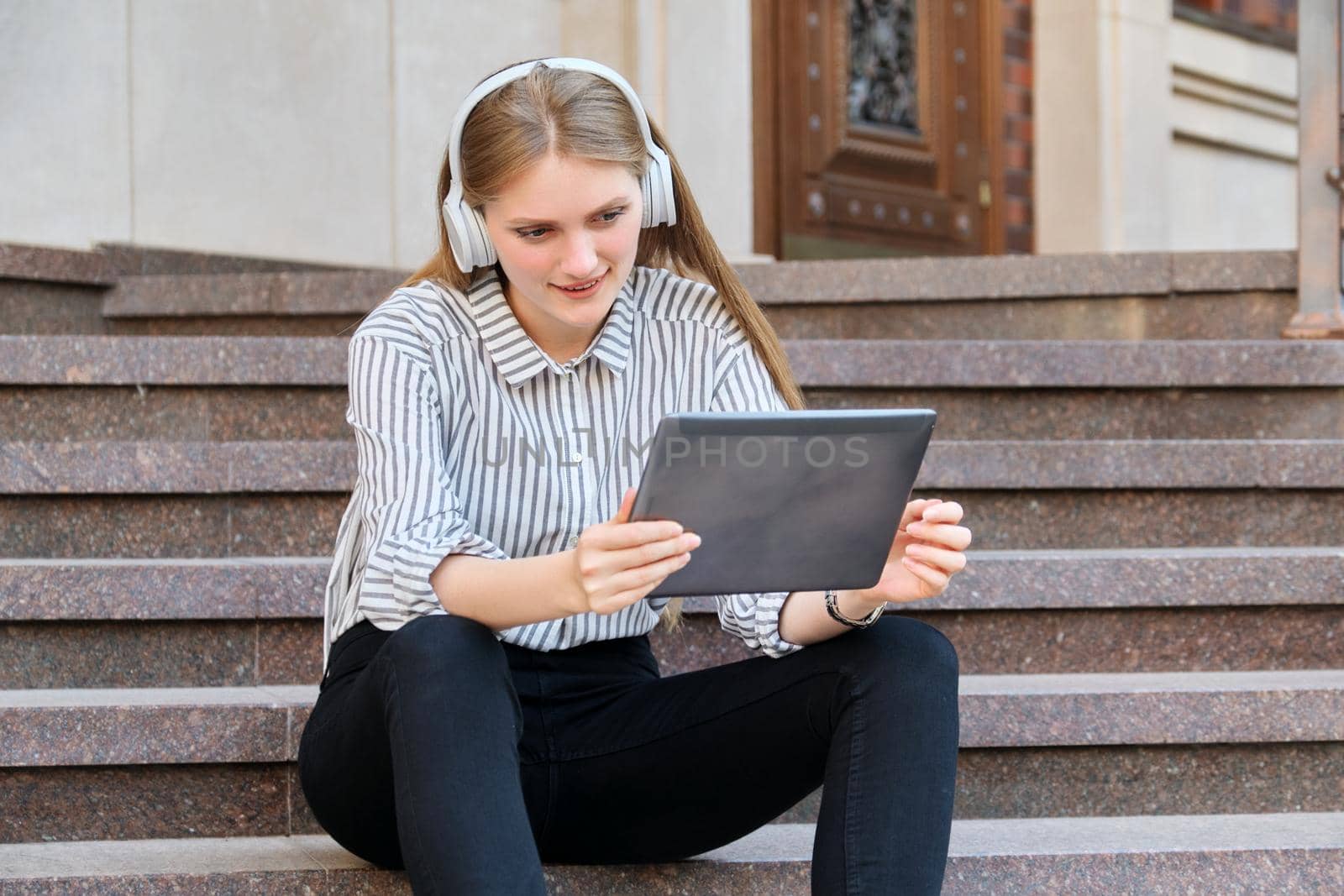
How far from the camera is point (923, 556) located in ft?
4.74

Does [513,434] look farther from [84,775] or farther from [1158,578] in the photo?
[1158,578]

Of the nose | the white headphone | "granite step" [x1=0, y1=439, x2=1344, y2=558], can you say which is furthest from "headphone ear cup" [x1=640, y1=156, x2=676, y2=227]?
"granite step" [x1=0, y1=439, x2=1344, y2=558]

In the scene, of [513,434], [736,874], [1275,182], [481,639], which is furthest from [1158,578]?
[1275,182]

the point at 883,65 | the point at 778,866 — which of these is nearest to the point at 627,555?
the point at 778,866

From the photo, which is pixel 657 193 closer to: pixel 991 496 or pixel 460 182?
pixel 460 182

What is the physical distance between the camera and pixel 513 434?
1655 millimetres

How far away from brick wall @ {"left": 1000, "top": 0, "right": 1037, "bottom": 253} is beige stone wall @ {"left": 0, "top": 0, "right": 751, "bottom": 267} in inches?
53.7

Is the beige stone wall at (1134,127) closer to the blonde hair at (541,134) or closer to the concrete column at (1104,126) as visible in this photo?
the concrete column at (1104,126)

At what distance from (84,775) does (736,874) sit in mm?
787

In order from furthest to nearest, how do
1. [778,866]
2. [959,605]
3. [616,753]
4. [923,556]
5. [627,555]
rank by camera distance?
[959,605], [778,866], [616,753], [923,556], [627,555]

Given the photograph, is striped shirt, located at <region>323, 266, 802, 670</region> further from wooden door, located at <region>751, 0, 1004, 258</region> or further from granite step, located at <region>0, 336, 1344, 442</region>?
wooden door, located at <region>751, 0, 1004, 258</region>

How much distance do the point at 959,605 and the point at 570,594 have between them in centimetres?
94

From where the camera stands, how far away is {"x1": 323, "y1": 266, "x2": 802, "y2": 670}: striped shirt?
1509 millimetres

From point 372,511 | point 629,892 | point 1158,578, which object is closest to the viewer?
point 372,511
